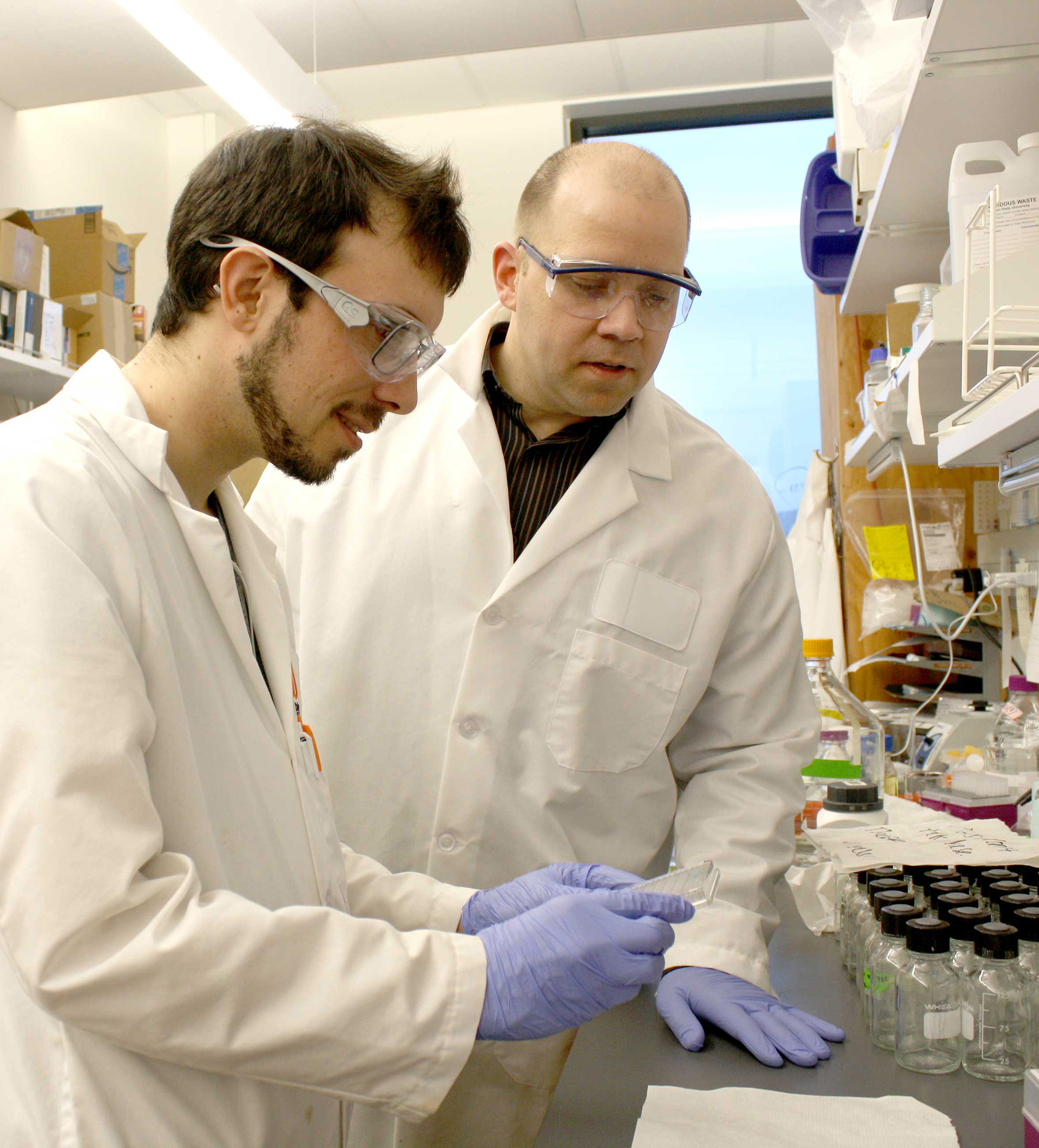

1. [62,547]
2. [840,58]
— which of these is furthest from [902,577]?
[62,547]

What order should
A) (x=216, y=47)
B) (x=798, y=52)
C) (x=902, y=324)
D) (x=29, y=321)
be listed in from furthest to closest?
(x=798, y=52) < (x=29, y=321) < (x=216, y=47) < (x=902, y=324)

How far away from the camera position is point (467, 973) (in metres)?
0.87

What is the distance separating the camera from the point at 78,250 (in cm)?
365

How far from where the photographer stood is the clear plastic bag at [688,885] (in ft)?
3.71

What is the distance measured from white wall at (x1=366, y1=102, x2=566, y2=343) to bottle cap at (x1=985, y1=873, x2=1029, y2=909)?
12.9ft

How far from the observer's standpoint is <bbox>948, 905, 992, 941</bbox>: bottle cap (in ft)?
3.28

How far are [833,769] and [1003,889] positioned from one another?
907 millimetres

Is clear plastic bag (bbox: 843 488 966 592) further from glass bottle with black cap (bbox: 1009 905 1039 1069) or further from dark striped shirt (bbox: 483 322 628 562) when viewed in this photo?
glass bottle with black cap (bbox: 1009 905 1039 1069)

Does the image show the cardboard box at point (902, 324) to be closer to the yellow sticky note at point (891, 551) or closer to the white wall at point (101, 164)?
the yellow sticky note at point (891, 551)

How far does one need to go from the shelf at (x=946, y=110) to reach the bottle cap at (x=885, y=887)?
106 centimetres

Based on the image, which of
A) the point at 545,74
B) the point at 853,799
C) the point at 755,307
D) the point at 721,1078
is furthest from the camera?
the point at 755,307

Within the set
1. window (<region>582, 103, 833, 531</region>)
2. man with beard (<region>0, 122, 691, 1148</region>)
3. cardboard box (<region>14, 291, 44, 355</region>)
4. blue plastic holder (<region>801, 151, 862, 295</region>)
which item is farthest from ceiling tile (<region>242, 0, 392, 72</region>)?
man with beard (<region>0, 122, 691, 1148</region>)

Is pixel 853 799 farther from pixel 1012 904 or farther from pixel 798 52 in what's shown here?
Result: pixel 798 52

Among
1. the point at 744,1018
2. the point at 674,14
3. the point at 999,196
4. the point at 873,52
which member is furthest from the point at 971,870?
Answer: the point at 674,14
